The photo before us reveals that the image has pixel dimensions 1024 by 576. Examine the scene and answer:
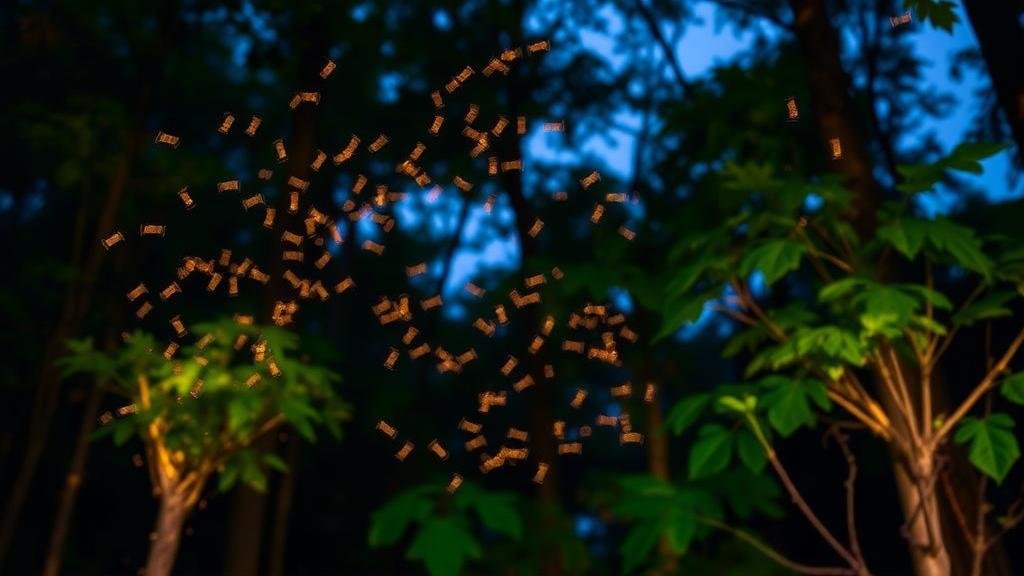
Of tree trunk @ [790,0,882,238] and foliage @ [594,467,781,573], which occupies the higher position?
tree trunk @ [790,0,882,238]

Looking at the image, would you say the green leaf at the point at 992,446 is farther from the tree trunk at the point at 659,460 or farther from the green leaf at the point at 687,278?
the tree trunk at the point at 659,460

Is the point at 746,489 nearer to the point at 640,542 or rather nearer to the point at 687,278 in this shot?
the point at 640,542

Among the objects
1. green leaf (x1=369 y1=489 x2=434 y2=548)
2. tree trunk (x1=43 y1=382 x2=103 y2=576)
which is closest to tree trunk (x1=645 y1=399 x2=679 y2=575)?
green leaf (x1=369 y1=489 x2=434 y2=548)

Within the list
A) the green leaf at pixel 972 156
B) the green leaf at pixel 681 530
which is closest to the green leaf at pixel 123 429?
the green leaf at pixel 681 530

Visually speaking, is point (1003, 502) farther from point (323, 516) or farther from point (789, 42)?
point (323, 516)

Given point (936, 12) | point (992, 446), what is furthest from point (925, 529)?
point (936, 12)

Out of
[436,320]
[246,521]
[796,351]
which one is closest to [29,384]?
[436,320]

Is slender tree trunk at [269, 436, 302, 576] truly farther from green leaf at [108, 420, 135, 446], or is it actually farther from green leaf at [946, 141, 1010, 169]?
green leaf at [946, 141, 1010, 169]
